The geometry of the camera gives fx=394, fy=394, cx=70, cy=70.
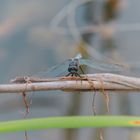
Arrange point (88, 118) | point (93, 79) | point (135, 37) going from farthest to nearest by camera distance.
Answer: point (135, 37) → point (93, 79) → point (88, 118)

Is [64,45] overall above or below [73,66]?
above

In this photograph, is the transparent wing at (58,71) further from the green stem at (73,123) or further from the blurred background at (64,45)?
the blurred background at (64,45)

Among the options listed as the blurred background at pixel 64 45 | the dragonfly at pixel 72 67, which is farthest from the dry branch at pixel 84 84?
the blurred background at pixel 64 45

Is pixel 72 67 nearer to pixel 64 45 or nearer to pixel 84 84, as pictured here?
pixel 84 84

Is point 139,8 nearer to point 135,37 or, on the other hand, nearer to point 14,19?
point 135,37

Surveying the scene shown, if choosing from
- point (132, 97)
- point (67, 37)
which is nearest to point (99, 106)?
point (132, 97)

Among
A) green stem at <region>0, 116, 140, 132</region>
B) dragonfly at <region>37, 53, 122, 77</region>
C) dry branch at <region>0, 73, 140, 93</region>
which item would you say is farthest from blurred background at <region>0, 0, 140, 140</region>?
green stem at <region>0, 116, 140, 132</region>

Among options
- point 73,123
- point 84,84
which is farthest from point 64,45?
point 73,123
